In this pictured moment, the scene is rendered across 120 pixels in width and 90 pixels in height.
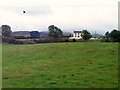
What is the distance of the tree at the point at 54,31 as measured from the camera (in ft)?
227

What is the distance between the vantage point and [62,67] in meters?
28.4

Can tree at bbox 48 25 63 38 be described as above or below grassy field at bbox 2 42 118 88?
above

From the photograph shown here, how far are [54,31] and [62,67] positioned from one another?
42.1 meters

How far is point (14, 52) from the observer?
126 ft

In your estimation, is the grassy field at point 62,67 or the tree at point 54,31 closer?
the grassy field at point 62,67

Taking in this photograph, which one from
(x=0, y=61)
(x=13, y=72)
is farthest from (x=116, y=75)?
(x=0, y=61)

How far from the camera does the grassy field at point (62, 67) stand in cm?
2192

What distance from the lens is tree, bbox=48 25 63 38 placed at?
69.2 metres

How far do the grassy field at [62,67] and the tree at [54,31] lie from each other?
1066 inches

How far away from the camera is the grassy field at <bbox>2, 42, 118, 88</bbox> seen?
21.9 metres

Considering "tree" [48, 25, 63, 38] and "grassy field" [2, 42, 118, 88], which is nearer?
"grassy field" [2, 42, 118, 88]

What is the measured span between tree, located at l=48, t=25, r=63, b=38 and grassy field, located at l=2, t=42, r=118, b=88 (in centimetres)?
2707

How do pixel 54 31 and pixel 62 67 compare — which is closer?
pixel 62 67

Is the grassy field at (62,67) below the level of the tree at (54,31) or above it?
below
